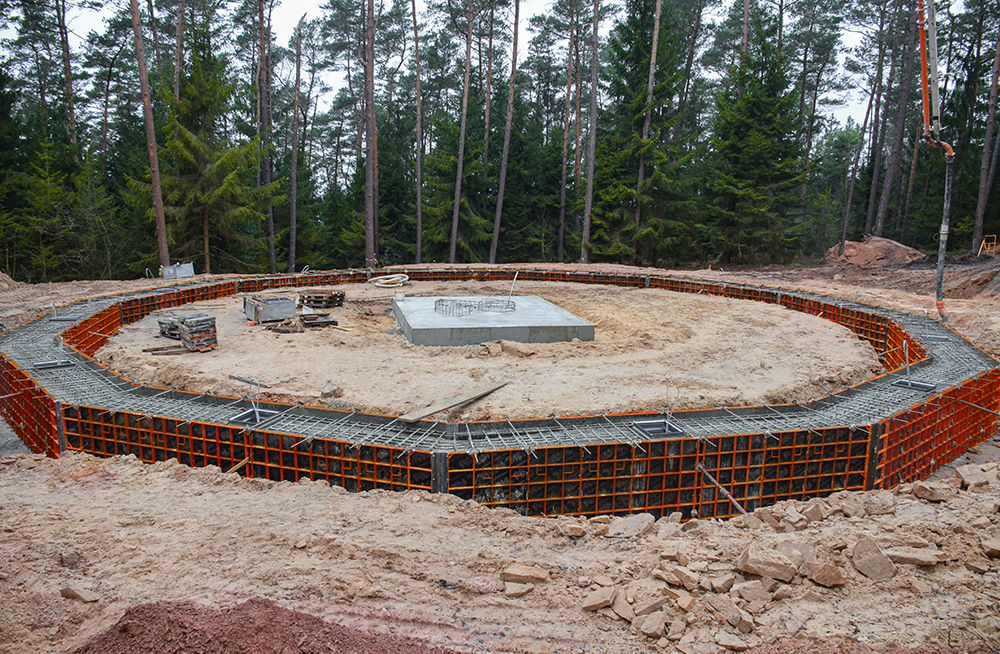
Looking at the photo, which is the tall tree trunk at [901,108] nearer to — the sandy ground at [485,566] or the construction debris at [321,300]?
the construction debris at [321,300]

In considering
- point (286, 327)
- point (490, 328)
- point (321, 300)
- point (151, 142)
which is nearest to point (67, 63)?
point (151, 142)

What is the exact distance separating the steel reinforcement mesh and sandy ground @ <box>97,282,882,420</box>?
1131 mm

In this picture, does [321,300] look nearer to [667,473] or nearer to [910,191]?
[667,473]

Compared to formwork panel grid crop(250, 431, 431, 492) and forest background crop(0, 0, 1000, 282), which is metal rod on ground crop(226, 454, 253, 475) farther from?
forest background crop(0, 0, 1000, 282)

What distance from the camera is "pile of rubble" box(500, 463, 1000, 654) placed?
3648 millimetres

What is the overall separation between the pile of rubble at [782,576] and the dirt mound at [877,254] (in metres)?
21.4

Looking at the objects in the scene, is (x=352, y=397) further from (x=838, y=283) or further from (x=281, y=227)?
(x=281, y=227)

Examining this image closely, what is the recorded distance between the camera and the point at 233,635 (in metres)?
3.46

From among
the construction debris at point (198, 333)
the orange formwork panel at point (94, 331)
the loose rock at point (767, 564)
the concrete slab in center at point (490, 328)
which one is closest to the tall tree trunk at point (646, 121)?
the concrete slab in center at point (490, 328)

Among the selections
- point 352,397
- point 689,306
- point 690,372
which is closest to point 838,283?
point 689,306

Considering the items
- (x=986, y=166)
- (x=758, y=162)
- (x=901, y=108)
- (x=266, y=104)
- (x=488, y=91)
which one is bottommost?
(x=986, y=166)

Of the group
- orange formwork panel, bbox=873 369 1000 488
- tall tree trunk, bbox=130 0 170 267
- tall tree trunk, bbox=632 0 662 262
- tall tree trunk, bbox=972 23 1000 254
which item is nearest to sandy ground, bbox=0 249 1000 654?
orange formwork panel, bbox=873 369 1000 488

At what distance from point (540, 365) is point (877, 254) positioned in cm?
1985

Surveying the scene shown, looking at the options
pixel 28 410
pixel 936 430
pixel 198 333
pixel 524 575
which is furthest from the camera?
pixel 198 333
